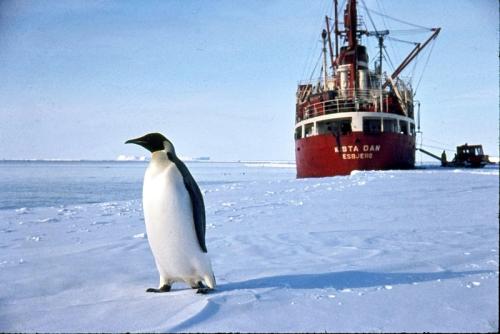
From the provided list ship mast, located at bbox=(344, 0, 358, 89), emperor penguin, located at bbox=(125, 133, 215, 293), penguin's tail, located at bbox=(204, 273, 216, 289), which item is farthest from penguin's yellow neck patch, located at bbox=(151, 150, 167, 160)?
ship mast, located at bbox=(344, 0, 358, 89)

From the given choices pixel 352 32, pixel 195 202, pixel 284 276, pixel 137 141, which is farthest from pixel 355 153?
pixel 137 141

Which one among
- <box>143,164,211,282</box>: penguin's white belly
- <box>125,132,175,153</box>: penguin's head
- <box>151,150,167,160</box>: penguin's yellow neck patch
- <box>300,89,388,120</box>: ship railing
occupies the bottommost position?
<box>143,164,211,282</box>: penguin's white belly

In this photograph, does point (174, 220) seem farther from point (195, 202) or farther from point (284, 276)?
point (284, 276)

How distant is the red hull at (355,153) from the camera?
1403cm

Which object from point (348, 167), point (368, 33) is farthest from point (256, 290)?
point (368, 33)

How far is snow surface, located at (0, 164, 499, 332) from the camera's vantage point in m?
1.48

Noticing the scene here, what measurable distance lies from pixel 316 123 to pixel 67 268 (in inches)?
562

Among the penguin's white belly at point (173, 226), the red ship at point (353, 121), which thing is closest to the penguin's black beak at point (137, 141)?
the penguin's white belly at point (173, 226)

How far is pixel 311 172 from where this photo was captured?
15.4m

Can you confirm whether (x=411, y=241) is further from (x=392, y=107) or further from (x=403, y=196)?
(x=392, y=107)

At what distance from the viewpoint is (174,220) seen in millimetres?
2088

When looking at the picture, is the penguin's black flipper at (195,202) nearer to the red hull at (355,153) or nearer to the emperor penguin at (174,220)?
the emperor penguin at (174,220)

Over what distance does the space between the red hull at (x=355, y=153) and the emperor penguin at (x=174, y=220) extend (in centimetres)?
1252

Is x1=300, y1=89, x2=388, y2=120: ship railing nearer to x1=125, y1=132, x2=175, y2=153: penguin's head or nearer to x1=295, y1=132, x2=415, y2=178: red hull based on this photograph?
x1=295, y1=132, x2=415, y2=178: red hull
